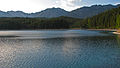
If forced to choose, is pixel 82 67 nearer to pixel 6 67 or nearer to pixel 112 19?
pixel 6 67

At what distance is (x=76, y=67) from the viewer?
23.4 metres

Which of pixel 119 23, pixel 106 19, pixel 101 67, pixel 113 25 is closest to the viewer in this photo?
pixel 101 67

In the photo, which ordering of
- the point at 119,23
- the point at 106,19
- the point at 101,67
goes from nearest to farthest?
the point at 101,67
the point at 119,23
the point at 106,19

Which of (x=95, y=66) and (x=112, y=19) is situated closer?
(x=95, y=66)

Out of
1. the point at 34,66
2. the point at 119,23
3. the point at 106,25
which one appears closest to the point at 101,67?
the point at 34,66

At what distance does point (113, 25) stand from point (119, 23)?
37.6 m

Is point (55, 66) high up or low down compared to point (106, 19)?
down

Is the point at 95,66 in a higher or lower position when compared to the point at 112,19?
lower

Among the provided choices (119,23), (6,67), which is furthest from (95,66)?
(119,23)

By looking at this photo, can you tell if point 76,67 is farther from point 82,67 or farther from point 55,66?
point 55,66

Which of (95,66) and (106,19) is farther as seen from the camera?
(106,19)

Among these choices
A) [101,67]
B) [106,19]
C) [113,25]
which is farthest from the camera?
[106,19]

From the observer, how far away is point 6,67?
78.7ft

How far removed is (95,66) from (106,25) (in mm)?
176580
